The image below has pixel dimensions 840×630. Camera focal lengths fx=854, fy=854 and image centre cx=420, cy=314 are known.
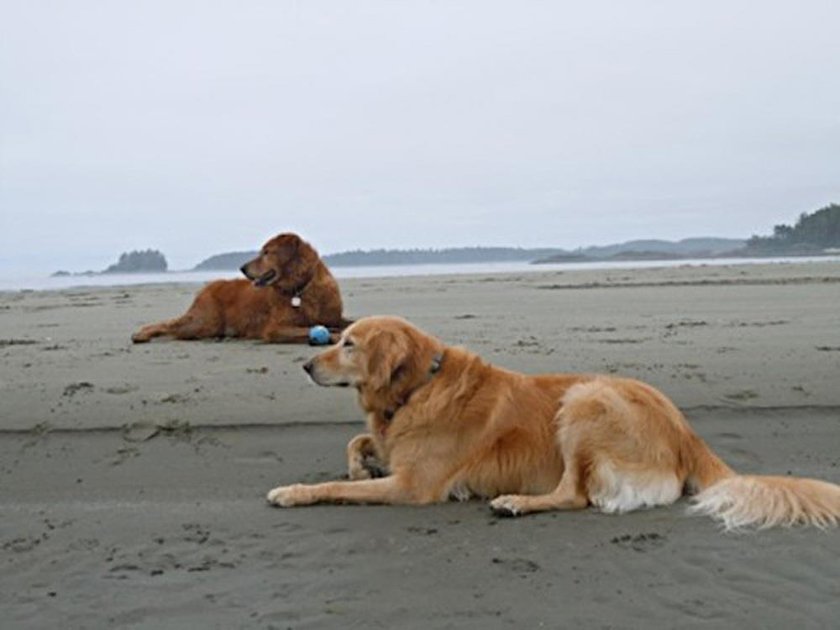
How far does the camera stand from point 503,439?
4574 millimetres

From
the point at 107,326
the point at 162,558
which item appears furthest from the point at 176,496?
the point at 107,326

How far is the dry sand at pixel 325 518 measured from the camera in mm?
3020

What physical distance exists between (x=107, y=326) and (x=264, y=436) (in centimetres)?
673

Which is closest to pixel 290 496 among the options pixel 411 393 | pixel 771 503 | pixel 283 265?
pixel 411 393

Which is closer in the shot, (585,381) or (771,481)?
(771,481)

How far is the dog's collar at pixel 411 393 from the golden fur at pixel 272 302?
487 cm

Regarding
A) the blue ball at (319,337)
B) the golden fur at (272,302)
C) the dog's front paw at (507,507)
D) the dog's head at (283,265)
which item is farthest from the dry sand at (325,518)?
the dog's head at (283,265)

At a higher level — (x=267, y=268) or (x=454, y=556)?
(x=267, y=268)

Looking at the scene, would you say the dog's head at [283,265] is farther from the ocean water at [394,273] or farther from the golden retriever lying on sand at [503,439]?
the ocean water at [394,273]

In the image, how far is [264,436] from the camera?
5.37 meters

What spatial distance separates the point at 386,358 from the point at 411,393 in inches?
9.6

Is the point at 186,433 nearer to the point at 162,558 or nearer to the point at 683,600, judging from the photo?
the point at 162,558

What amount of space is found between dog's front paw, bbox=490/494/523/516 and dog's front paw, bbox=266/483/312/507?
36.6 inches

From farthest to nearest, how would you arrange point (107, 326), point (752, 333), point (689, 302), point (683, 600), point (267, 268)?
point (689, 302) → point (107, 326) → point (267, 268) → point (752, 333) → point (683, 600)
